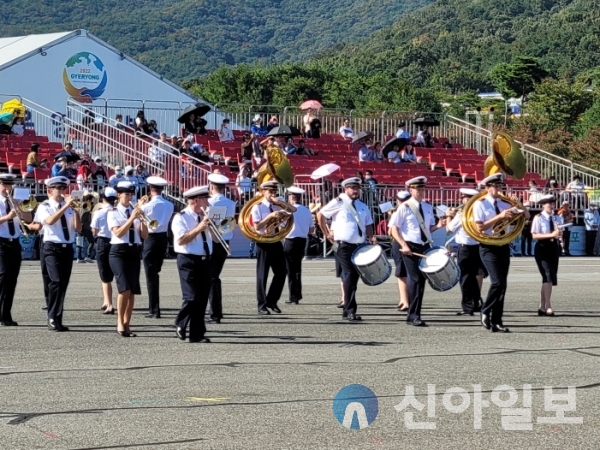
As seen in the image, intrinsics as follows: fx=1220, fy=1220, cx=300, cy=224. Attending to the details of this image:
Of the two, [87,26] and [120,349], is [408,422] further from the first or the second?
[87,26]

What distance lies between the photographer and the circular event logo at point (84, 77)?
1532 inches

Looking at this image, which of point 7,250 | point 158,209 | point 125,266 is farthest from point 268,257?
point 7,250

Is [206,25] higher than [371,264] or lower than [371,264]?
higher

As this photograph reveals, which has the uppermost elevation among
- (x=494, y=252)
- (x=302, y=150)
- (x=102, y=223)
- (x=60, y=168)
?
(x=302, y=150)

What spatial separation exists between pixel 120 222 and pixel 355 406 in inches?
217

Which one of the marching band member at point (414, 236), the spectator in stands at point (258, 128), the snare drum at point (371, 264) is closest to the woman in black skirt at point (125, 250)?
the snare drum at point (371, 264)

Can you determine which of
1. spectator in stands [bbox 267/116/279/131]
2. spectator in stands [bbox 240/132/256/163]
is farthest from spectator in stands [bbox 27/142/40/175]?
spectator in stands [bbox 267/116/279/131]

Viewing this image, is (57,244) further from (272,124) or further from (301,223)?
(272,124)

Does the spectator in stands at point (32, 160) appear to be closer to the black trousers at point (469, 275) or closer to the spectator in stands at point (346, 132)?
the spectator in stands at point (346, 132)

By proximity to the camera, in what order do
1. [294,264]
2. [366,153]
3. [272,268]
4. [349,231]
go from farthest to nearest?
1. [366,153]
2. [294,264]
3. [272,268]
4. [349,231]

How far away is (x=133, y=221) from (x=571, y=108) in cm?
6147

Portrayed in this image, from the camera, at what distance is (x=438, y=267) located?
15.2 meters

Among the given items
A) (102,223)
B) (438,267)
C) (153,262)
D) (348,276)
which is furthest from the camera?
(102,223)

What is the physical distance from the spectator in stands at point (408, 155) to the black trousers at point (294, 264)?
18.6m
